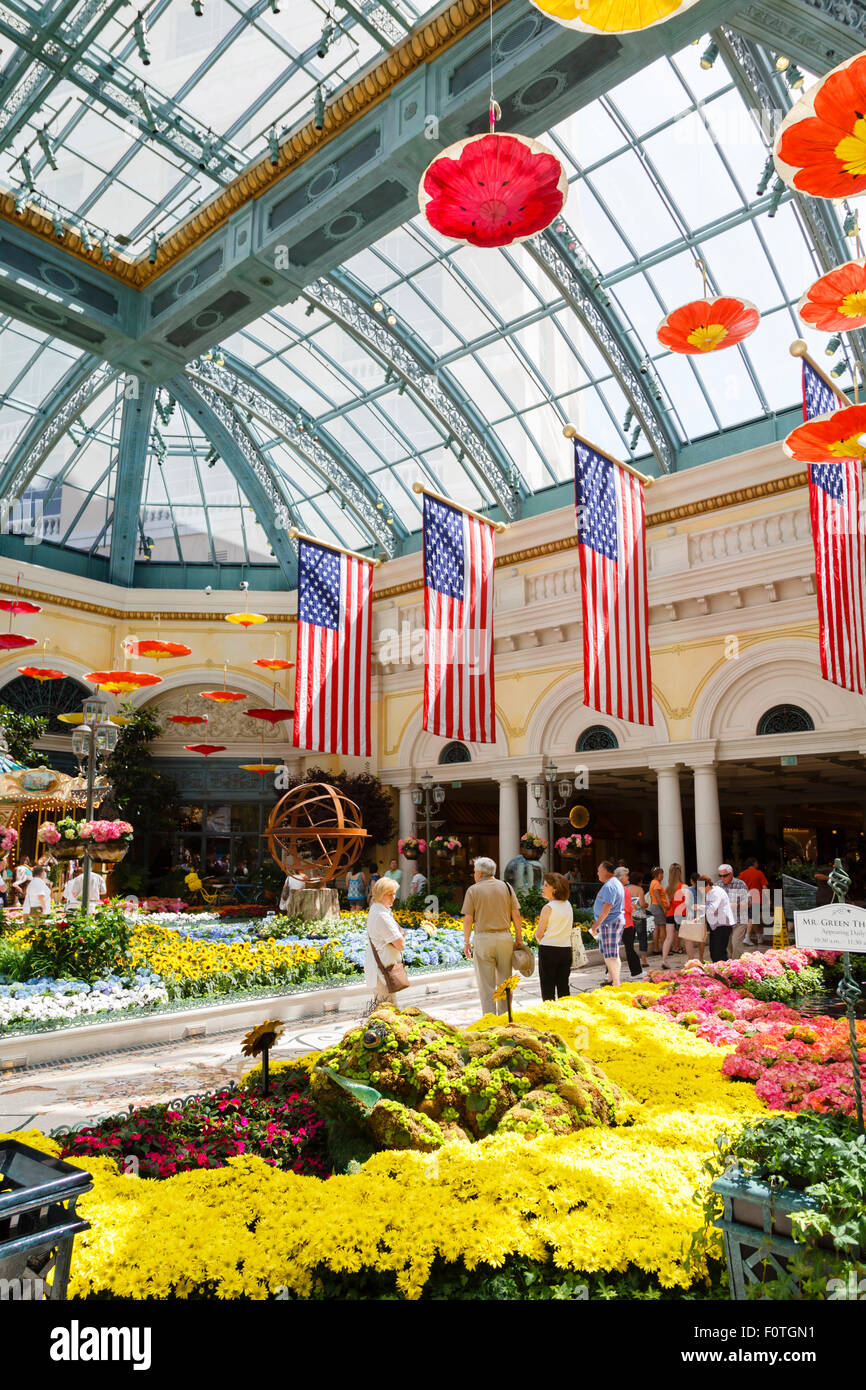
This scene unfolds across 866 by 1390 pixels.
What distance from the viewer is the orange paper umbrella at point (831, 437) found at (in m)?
9.12

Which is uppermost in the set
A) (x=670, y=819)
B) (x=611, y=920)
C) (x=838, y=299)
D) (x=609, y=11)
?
(x=838, y=299)

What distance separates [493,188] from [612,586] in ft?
18.8

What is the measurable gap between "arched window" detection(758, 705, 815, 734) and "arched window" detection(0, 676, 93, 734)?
1535 centimetres

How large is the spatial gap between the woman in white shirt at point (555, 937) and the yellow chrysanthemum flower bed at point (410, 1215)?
12.1 ft

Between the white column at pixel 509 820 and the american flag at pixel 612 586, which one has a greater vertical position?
the american flag at pixel 612 586

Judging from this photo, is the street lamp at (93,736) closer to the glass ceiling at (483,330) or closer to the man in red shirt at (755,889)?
the glass ceiling at (483,330)

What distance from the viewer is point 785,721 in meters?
16.0

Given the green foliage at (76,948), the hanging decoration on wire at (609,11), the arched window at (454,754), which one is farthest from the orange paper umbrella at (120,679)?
the hanging decoration on wire at (609,11)

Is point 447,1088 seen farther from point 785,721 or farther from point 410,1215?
point 785,721

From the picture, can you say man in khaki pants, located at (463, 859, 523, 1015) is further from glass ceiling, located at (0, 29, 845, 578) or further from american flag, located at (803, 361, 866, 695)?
glass ceiling, located at (0, 29, 845, 578)

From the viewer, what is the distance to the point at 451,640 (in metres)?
12.7

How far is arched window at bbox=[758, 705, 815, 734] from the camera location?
51.6 feet

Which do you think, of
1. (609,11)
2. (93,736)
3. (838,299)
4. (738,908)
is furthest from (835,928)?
(738,908)
